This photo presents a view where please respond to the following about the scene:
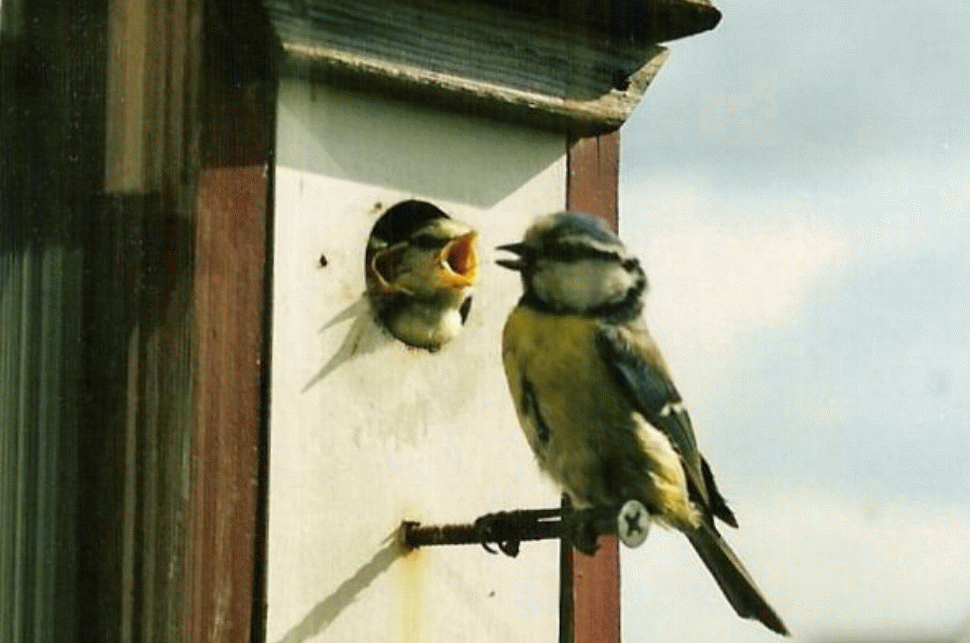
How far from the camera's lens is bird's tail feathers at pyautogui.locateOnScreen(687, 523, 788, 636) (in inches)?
160

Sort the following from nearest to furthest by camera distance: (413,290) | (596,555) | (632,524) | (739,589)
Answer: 1. (632,524)
2. (739,589)
3. (413,290)
4. (596,555)

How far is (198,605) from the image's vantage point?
13.2ft

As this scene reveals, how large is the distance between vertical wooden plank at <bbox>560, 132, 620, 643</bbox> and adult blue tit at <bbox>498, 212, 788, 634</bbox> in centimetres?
27

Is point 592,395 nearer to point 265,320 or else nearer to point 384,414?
point 384,414

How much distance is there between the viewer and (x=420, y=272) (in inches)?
171

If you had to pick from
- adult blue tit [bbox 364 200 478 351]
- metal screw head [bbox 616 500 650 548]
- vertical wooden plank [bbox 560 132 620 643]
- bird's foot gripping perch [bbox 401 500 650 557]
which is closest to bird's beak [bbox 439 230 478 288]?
adult blue tit [bbox 364 200 478 351]

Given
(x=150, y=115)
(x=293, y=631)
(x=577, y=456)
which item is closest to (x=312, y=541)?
(x=293, y=631)

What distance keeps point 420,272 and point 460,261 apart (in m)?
0.09

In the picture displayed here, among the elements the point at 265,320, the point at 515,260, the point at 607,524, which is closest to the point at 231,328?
the point at 265,320

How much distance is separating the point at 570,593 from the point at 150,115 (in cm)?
94

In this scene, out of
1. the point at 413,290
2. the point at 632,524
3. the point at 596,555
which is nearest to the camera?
the point at 632,524

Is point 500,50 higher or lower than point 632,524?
higher

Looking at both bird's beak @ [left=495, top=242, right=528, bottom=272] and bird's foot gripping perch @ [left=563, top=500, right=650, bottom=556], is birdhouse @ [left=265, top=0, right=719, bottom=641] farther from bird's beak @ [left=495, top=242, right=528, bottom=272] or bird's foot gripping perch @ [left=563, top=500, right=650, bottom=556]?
bird's foot gripping perch @ [left=563, top=500, right=650, bottom=556]

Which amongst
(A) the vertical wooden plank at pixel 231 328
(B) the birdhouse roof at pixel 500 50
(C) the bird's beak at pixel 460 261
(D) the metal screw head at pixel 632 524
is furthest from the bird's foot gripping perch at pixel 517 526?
(B) the birdhouse roof at pixel 500 50
